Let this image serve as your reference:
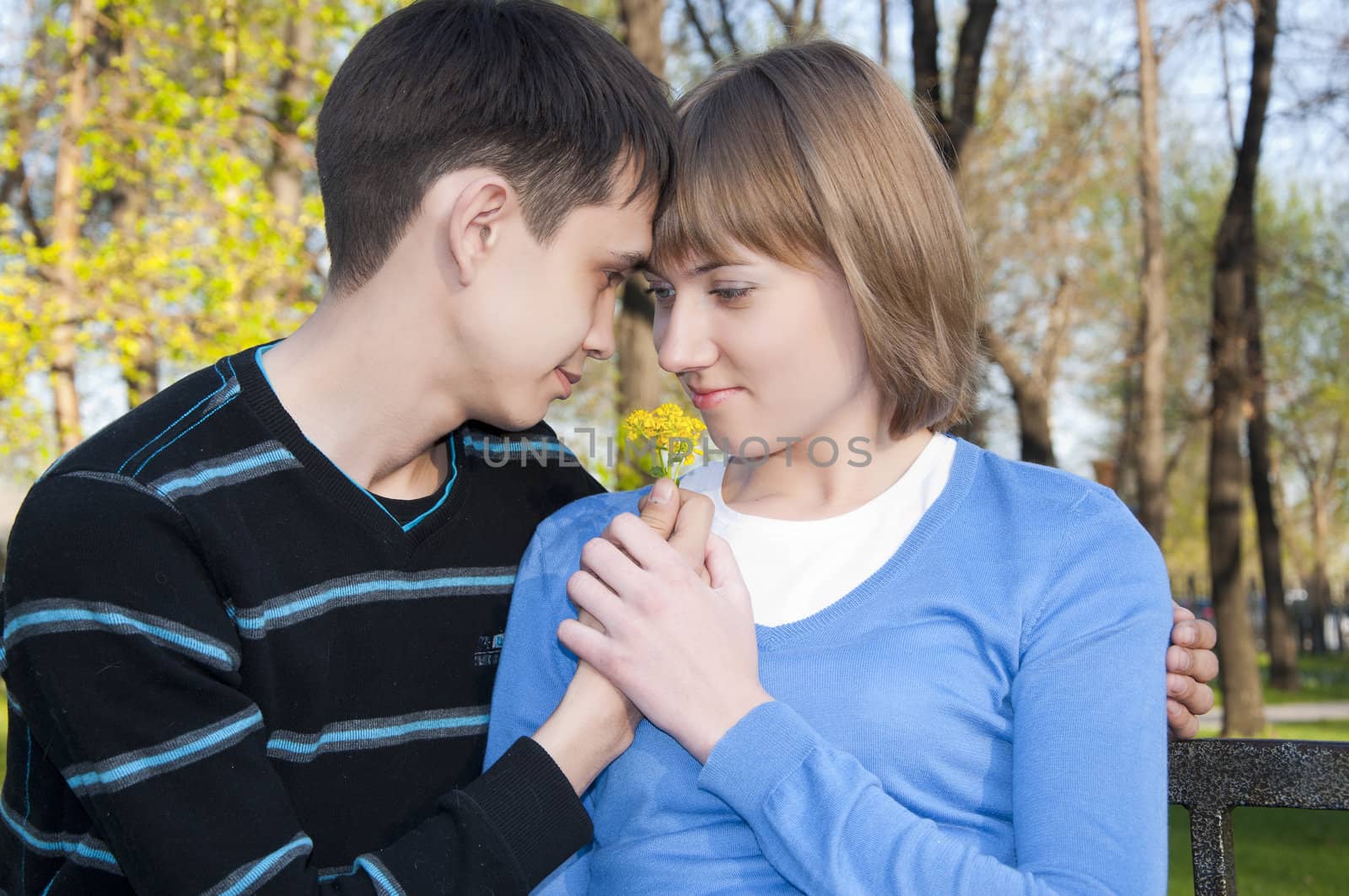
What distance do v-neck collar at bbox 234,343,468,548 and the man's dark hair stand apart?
26 centimetres

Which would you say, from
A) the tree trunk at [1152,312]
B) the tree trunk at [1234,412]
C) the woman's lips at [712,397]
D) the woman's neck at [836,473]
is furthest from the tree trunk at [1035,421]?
the woman's lips at [712,397]

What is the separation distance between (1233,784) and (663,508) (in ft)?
3.29

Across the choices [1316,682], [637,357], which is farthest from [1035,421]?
[1316,682]

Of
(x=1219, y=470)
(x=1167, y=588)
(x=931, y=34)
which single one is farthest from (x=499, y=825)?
(x=1219, y=470)

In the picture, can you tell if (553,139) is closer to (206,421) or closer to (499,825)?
(206,421)

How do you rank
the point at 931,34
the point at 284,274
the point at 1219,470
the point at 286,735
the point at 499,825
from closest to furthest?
the point at 499,825 → the point at 286,735 → the point at 931,34 → the point at 284,274 → the point at 1219,470

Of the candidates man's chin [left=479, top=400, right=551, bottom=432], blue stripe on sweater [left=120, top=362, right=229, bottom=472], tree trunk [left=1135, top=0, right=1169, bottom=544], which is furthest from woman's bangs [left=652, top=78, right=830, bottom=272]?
tree trunk [left=1135, top=0, right=1169, bottom=544]

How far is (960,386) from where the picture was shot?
225 centimetres

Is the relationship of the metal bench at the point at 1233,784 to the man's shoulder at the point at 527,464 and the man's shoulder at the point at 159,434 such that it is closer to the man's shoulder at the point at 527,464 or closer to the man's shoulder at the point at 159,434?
the man's shoulder at the point at 527,464

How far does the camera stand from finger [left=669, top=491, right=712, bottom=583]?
1959mm

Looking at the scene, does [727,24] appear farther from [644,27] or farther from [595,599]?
[595,599]

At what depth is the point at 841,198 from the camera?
2.01m

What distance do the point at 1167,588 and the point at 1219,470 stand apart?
10.2 meters

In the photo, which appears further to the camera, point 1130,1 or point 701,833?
point 1130,1
